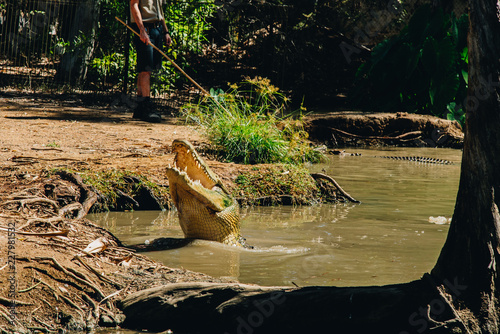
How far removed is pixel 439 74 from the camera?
12.1 metres

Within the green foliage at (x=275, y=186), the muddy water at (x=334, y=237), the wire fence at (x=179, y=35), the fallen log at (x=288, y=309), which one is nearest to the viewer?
the fallen log at (x=288, y=309)

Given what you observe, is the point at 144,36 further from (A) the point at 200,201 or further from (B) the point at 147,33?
(A) the point at 200,201

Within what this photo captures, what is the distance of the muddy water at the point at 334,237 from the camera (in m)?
4.07

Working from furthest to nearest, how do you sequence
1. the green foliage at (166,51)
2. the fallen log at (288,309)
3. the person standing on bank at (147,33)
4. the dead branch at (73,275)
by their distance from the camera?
the green foliage at (166,51), the person standing on bank at (147,33), the dead branch at (73,275), the fallen log at (288,309)

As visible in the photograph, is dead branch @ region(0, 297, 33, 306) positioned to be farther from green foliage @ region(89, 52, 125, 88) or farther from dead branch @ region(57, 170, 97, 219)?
green foliage @ region(89, 52, 125, 88)

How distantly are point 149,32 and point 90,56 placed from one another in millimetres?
4640

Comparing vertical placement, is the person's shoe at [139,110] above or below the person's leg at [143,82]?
below

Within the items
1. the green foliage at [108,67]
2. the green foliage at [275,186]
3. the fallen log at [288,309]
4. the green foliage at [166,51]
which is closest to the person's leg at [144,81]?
the green foliage at [166,51]

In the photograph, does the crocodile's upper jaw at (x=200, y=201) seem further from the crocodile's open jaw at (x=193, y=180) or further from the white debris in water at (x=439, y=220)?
the white debris in water at (x=439, y=220)

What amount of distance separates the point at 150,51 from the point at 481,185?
691 centimetres

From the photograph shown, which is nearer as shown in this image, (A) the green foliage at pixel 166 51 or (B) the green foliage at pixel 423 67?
(B) the green foliage at pixel 423 67

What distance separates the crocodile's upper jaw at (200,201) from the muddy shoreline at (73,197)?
1.98 ft

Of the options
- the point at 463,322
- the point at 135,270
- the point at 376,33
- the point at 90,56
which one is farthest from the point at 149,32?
the point at 376,33

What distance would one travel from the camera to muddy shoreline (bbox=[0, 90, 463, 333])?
3.04m
